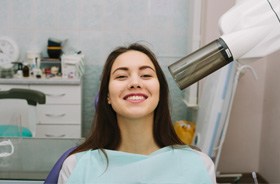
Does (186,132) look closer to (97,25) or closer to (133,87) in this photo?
(97,25)

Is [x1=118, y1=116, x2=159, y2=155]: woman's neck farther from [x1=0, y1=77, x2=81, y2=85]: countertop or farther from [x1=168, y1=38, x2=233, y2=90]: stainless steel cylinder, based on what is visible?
[x1=0, y1=77, x2=81, y2=85]: countertop

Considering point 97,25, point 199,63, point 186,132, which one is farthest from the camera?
point 97,25

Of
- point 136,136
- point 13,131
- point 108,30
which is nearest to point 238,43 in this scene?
point 136,136

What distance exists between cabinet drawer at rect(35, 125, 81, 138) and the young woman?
197cm

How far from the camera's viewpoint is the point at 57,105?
3154 mm

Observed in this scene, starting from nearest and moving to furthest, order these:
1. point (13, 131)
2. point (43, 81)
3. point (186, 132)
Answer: point (13, 131) < point (186, 132) < point (43, 81)

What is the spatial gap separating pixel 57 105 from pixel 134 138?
2.05 meters

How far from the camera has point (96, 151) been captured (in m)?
1.23

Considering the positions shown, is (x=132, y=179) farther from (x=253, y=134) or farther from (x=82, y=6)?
(x=82, y=6)

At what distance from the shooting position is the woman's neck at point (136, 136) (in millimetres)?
1246

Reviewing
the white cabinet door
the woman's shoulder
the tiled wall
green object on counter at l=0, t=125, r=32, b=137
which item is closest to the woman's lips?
the woman's shoulder

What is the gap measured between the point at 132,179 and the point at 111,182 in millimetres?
72

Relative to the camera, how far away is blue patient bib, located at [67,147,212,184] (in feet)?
3.76

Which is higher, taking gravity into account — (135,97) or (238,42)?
(238,42)
